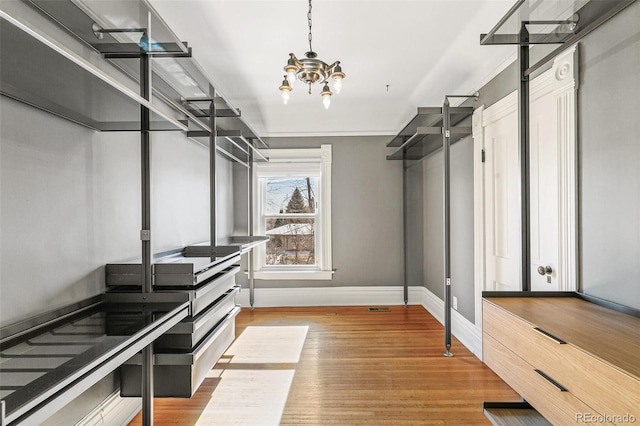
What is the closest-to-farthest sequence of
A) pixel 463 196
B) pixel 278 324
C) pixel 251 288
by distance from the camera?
pixel 463 196 < pixel 278 324 < pixel 251 288

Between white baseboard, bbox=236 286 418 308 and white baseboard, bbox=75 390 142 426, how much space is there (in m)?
2.38

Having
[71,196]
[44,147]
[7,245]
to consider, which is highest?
[44,147]

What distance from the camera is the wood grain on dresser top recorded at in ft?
3.23

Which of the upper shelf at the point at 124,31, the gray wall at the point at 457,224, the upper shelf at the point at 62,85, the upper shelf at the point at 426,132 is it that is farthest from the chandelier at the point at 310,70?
the gray wall at the point at 457,224

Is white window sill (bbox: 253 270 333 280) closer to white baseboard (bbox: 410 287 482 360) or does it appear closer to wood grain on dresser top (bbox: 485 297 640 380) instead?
white baseboard (bbox: 410 287 482 360)

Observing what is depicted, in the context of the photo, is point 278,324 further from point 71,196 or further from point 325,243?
point 71,196

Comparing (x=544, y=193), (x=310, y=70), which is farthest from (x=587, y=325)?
(x=310, y=70)

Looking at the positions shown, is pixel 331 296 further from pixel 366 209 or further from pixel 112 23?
pixel 112 23

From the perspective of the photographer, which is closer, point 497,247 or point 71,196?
point 71,196

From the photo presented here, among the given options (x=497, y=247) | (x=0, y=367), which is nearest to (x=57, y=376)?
(x=0, y=367)

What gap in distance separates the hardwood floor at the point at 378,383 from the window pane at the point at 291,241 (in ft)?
3.91

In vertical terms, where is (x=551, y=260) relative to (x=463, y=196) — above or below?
below

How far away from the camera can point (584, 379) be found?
1.02m

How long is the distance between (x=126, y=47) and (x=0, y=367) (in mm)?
1340
